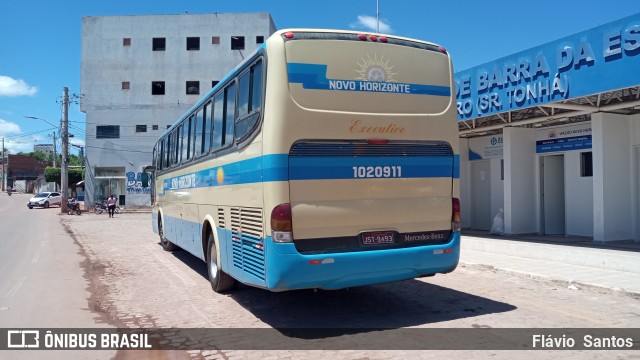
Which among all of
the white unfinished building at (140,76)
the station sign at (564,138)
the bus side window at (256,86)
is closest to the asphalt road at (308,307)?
the bus side window at (256,86)

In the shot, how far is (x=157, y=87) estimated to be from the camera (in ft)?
153

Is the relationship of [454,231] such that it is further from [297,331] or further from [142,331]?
[142,331]

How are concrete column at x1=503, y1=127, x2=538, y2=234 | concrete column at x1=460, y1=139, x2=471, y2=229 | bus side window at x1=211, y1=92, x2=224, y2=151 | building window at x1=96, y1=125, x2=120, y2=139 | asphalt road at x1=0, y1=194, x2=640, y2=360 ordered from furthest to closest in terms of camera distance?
building window at x1=96, y1=125, x2=120, y2=139, concrete column at x1=460, y1=139, x2=471, y2=229, concrete column at x1=503, y1=127, x2=538, y2=234, bus side window at x1=211, y1=92, x2=224, y2=151, asphalt road at x1=0, y1=194, x2=640, y2=360

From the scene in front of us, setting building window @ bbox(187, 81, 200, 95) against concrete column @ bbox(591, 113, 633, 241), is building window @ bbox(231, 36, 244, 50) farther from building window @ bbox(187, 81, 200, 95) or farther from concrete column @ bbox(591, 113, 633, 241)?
concrete column @ bbox(591, 113, 633, 241)

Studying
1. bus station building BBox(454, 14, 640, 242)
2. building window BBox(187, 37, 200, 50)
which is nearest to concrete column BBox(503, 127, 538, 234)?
bus station building BBox(454, 14, 640, 242)

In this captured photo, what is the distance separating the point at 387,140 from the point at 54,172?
89.3m

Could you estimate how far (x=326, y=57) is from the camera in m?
6.17

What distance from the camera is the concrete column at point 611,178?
12617 millimetres

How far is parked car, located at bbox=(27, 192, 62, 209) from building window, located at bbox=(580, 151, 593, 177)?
48.1 m

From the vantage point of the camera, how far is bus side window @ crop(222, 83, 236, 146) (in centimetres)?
733

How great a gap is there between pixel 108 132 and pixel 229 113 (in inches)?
1654

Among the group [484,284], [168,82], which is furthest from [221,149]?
[168,82]

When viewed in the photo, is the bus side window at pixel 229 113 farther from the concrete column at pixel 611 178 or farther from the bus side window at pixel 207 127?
the concrete column at pixel 611 178

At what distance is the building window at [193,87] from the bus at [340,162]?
40401 mm
